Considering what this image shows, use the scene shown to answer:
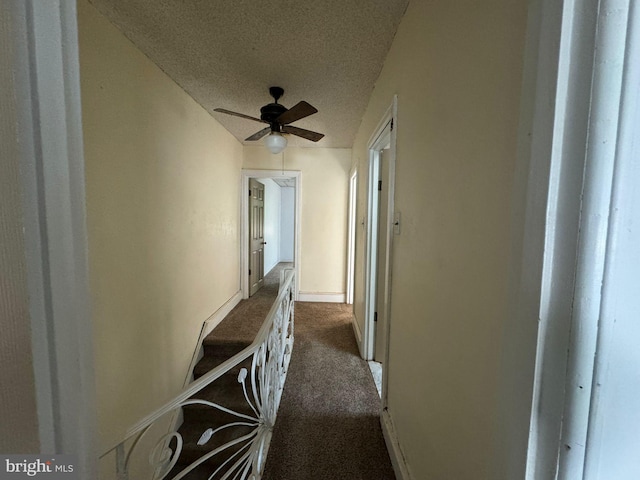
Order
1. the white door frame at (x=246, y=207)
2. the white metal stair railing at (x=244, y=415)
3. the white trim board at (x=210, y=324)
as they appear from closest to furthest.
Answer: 1. the white metal stair railing at (x=244, y=415)
2. the white trim board at (x=210, y=324)
3. the white door frame at (x=246, y=207)

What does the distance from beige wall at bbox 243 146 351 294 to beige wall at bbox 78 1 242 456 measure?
1.36 metres

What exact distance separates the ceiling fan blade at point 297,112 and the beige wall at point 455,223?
76cm

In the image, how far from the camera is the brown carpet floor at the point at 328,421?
4.82ft

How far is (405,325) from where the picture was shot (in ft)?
4.18

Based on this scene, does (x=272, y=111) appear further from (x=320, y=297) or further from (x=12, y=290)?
(x=320, y=297)

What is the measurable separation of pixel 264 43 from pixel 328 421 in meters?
2.60

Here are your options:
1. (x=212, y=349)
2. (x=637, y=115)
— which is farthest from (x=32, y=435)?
(x=212, y=349)

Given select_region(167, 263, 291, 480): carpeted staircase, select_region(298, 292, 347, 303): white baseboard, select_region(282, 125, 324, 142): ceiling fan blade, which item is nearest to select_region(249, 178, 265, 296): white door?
select_region(298, 292, 347, 303): white baseboard

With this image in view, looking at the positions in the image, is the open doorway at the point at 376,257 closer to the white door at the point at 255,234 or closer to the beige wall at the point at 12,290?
the beige wall at the point at 12,290

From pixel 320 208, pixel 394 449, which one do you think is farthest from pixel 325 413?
pixel 320 208

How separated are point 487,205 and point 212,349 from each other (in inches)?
115

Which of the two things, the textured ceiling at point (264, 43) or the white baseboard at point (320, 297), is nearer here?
the textured ceiling at point (264, 43)

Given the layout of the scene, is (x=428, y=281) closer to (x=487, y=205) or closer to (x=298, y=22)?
(x=487, y=205)

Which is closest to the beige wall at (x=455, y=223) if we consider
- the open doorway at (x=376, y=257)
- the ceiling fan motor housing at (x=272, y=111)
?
the open doorway at (x=376, y=257)
